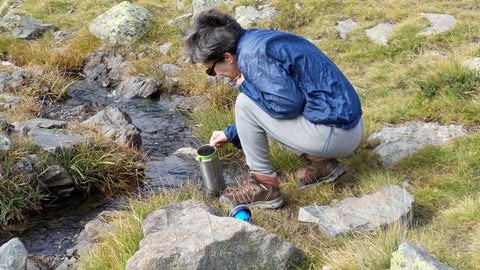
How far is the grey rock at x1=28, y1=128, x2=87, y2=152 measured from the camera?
6.93 metres

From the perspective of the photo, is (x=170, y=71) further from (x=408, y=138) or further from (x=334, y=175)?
(x=334, y=175)

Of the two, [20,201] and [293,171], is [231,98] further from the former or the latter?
[20,201]

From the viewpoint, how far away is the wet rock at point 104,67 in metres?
11.3

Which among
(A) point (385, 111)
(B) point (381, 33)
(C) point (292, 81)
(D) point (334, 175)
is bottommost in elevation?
(B) point (381, 33)

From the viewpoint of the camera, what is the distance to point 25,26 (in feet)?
43.7

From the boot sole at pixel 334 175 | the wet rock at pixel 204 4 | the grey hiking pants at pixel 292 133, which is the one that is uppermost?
the grey hiking pants at pixel 292 133

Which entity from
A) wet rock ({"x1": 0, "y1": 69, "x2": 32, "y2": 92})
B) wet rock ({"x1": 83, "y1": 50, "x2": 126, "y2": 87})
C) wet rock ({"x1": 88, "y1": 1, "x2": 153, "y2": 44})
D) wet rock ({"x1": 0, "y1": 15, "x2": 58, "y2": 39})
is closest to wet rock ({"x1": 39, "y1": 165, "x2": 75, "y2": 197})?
wet rock ({"x1": 0, "y1": 69, "x2": 32, "y2": 92})

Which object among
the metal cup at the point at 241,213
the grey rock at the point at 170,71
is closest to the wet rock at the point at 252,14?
the grey rock at the point at 170,71

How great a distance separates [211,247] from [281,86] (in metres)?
1.49

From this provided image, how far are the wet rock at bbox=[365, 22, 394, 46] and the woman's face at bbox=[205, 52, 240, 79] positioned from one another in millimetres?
4740

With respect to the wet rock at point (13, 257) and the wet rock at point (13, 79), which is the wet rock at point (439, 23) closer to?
the wet rock at point (13, 257)

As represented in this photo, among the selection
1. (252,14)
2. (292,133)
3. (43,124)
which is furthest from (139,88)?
(292,133)

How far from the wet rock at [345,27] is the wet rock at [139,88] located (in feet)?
11.2

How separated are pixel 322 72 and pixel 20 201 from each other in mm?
3631
